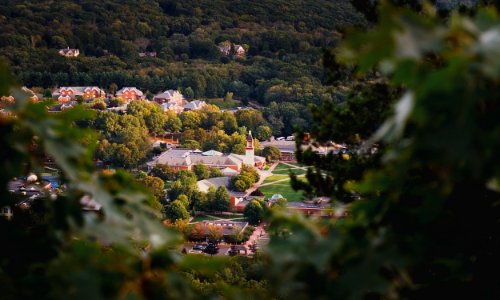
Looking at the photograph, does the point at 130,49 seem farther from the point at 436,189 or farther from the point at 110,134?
the point at 436,189

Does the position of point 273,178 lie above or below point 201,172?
below

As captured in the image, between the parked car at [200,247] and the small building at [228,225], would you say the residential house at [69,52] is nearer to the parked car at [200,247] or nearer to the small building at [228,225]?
the small building at [228,225]

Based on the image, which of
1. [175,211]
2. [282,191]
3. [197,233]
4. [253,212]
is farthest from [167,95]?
[197,233]

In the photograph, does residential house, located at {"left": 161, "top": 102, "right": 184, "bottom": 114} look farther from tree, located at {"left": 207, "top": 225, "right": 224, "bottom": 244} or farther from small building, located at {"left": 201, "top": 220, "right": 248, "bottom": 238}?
tree, located at {"left": 207, "top": 225, "right": 224, "bottom": 244}

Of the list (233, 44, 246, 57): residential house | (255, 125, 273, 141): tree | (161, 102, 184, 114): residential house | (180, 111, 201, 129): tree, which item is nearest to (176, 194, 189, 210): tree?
(180, 111, 201, 129): tree

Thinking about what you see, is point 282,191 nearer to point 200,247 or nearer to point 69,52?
point 200,247

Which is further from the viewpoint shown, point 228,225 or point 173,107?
point 173,107

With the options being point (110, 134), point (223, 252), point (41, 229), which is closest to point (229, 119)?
point (110, 134)
